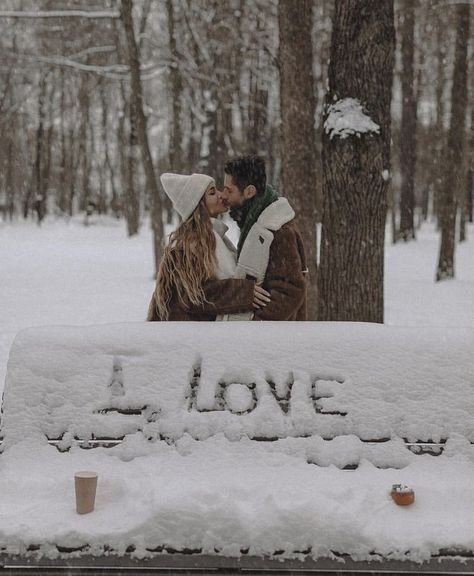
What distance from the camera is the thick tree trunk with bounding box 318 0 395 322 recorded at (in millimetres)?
5492

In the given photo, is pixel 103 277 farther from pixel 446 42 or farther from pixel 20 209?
pixel 20 209

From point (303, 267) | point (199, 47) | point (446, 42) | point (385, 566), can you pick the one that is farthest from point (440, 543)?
point (446, 42)

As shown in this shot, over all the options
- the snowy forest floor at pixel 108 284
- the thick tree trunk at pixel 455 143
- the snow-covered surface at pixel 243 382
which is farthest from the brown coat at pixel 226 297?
the thick tree trunk at pixel 455 143

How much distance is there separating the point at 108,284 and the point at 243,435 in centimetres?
1321

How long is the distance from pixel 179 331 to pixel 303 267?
92 cm

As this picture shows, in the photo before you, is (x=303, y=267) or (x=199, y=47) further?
(x=199, y=47)

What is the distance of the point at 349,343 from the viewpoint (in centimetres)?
348

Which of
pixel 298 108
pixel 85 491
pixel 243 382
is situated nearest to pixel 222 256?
pixel 243 382

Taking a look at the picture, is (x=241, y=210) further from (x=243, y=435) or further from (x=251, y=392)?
(x=243, y=435)

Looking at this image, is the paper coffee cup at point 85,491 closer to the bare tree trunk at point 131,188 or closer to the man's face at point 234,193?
the man's face at point 234,193

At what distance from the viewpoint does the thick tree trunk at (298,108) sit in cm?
793

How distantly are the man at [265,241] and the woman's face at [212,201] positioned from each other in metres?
0.07

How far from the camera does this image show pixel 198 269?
375 cm

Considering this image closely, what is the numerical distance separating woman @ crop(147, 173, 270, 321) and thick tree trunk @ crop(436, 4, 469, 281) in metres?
12.2
